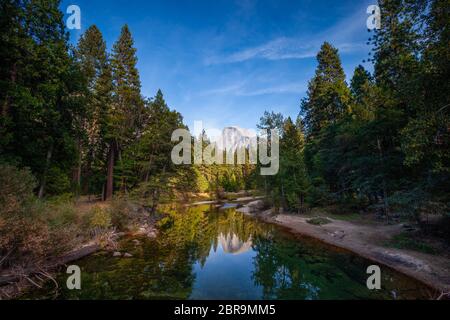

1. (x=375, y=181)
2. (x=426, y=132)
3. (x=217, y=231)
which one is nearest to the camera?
(x=426, y=132)

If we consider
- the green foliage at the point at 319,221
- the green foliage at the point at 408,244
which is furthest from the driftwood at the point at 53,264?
the green foliage at the point at 408,244

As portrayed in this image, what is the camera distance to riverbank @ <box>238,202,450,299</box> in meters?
9.01

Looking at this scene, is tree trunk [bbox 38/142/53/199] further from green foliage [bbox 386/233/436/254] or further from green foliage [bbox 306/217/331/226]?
green foliage [bbox 386/233/436/254]

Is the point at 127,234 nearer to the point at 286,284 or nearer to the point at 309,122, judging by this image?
the point at 286,284

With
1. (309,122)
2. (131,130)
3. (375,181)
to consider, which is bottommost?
(375,181)

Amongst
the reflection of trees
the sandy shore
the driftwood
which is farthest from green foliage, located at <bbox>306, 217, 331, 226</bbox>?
the driftwood

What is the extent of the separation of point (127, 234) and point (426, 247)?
805 inches

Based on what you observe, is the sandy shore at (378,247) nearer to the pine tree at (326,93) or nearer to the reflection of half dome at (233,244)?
the reflection of half dome at (233,244)

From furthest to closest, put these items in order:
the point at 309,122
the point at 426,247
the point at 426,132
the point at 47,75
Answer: the point at 309,122 < the point at 47,75 < the point at 426,247 < the point at 426,132

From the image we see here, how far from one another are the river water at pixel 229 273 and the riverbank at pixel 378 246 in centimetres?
60

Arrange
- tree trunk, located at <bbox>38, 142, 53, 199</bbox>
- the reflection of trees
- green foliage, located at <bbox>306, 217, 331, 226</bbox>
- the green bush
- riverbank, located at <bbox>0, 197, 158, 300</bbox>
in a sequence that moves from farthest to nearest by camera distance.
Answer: green foliage, located at <bbox>306, 217, 331, 226</bbox> → tree trunk, located at <bbox>38, 142, 53, 199</bbox> → the green bush → the reflection of trees → riverbank, located at <bbox>0, 197, 158, 300</bbox>

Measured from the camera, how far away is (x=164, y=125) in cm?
2522

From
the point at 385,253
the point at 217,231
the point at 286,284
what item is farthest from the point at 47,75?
the point at 385,253

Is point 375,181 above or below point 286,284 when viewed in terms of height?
above
